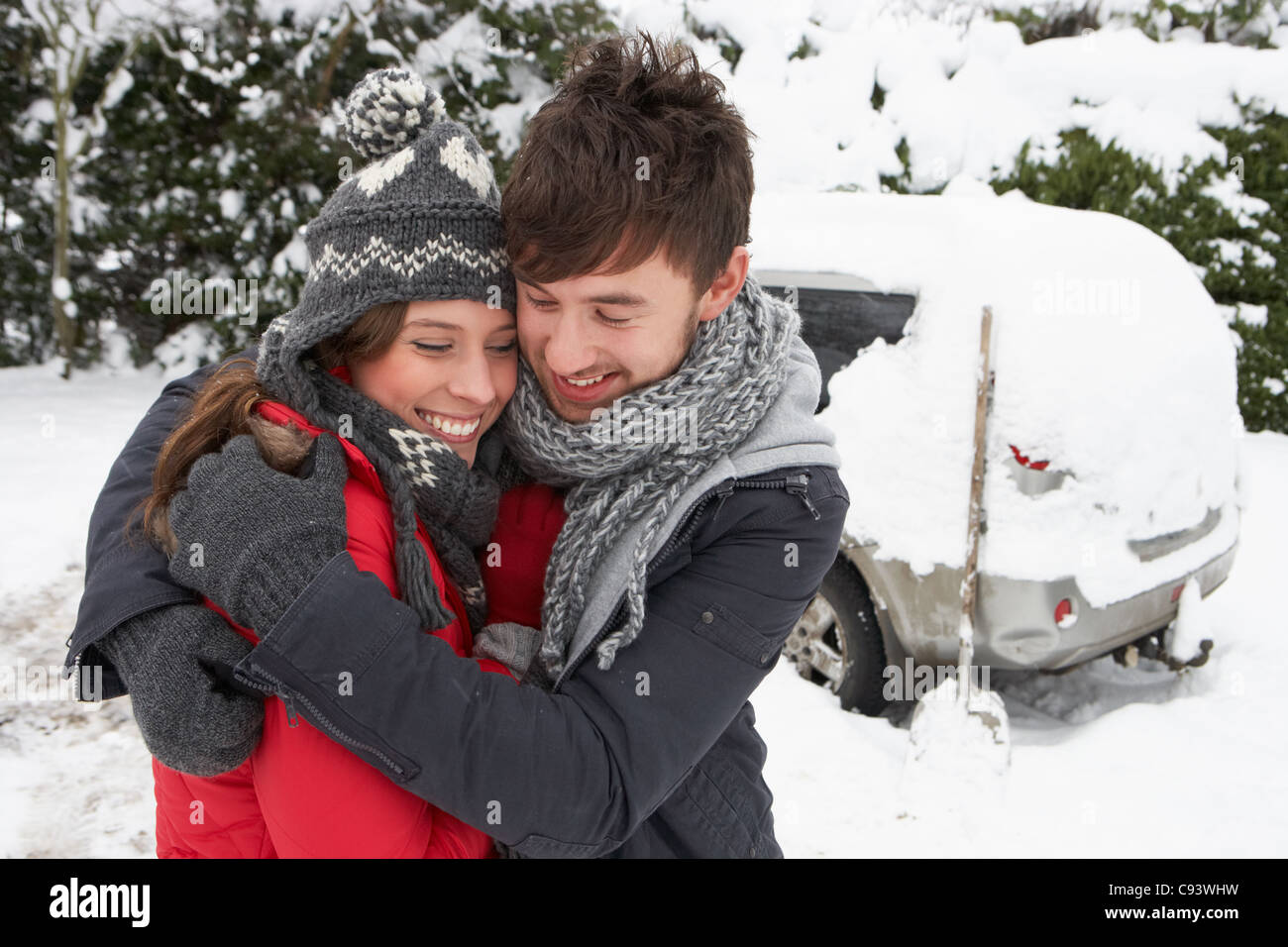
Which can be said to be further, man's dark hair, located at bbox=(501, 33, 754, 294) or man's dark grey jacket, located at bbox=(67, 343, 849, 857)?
man's dark hair, located at bbox=(501, 33, 754, 294)

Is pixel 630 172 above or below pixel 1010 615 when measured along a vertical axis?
above

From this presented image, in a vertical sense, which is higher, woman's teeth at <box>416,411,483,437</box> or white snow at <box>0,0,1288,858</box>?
woman's teeth at <box>416,411,483,437</box>

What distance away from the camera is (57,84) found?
265 inches

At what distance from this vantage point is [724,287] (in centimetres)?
168

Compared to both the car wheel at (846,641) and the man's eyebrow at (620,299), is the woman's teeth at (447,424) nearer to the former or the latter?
the man's eyebrow at (620,299)

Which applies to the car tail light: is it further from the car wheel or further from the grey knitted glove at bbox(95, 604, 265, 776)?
the grey knitted glove at bbox(95, 604, 265, 776)

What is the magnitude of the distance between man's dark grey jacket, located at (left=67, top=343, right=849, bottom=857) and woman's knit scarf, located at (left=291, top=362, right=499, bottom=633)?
0.22m

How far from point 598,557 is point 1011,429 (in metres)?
2.53

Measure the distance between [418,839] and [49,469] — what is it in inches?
207

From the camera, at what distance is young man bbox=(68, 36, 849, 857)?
1.19 meters

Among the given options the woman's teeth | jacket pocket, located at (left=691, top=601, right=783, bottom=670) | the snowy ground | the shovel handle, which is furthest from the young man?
the shovel handle

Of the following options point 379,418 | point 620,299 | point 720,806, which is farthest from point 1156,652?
point 379,418

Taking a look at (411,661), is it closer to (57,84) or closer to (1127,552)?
(1127,552)

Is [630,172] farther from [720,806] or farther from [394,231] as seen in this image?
[720,806]
